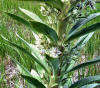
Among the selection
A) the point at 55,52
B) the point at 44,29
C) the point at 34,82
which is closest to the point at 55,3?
the point at 44,29

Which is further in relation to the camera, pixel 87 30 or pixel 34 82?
pixel 34 82

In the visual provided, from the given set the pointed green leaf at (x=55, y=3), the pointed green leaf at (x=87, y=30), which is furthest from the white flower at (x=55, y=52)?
the pointed green leaf at (x=55, y=3)

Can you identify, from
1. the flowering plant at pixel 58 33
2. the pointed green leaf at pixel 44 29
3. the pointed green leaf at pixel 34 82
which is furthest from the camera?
the pointed green leaf at pixel 34 82

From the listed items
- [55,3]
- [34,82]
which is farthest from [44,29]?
[34,82]

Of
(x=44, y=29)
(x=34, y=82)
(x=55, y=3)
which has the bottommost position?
(x=34, y=82)

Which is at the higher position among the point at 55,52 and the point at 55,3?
A: the point at 55,3

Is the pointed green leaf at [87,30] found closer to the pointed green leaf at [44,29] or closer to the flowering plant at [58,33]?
the flowering plant at [58,33]

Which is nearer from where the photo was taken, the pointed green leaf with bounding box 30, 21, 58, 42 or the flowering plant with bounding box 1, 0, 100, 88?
the pointed green leaf with bounding box 30, 21, 58, 42

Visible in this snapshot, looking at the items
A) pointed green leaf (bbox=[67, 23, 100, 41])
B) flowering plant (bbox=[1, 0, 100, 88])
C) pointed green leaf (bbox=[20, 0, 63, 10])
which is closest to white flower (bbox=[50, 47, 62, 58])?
flowering plant (bbox=[1, 0, 100, 88])

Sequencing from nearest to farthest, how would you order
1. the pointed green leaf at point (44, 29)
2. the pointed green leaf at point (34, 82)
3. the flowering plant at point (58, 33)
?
the pointed green leaf at point (44, 29) → the flowering plant at point (58, 33) → the pointed green leaf at point (34, 82)

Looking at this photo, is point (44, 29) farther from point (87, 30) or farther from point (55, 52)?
point (87, 30)

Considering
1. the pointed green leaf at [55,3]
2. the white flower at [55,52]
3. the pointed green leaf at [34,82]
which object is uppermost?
the pointed green leaf at [55,3]

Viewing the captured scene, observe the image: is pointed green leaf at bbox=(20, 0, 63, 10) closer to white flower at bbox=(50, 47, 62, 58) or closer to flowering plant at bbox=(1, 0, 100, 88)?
flowering plant at bbox=(1, 0, 100, 88)

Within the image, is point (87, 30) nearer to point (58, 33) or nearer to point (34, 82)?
point (58, 33)
